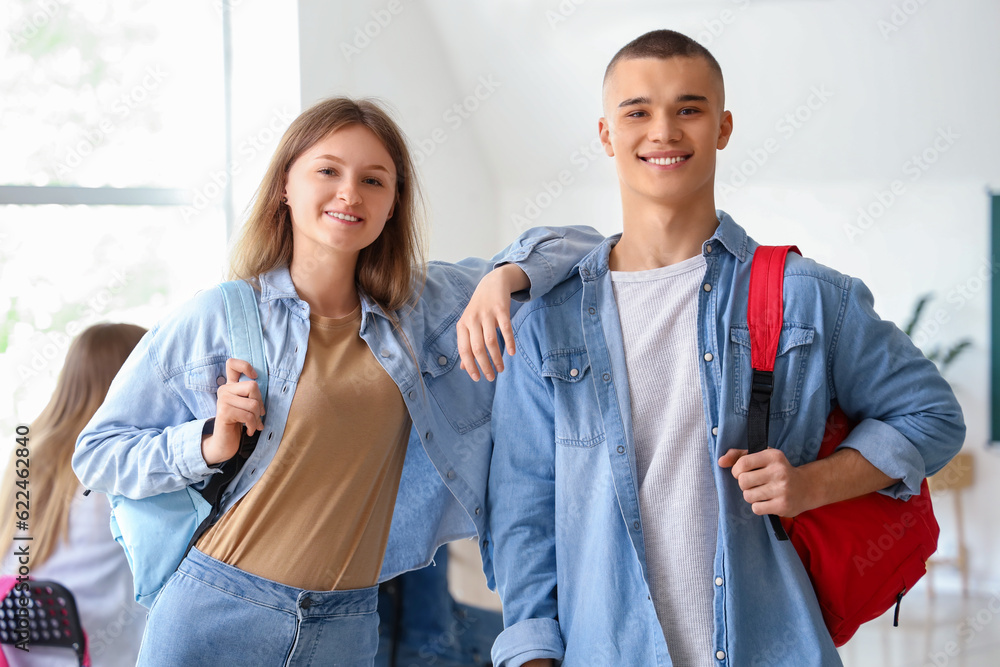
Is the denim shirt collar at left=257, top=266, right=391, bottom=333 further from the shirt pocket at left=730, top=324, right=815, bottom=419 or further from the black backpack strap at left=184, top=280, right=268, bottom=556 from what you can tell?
the shirt pocket at left=730, top=324, right=815, bottom=419

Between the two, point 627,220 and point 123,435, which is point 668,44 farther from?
point 123,435

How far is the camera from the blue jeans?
129cm

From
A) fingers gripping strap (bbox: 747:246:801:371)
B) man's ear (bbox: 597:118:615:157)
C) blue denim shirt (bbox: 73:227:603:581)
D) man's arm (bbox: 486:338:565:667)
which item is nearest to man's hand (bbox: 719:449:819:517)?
fingers gripping strap (bbox: 747:246:801:371)

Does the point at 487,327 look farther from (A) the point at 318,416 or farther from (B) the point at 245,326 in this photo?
(B) the point at 245,326

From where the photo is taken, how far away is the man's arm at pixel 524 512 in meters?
1.20

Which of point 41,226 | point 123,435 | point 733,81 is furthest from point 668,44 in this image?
point 733,81

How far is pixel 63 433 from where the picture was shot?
6.79 feet

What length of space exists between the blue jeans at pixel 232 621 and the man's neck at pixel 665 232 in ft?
2.51

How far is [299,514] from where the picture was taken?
1334 millimetres

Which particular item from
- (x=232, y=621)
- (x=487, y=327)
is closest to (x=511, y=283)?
(x=487, y=327)

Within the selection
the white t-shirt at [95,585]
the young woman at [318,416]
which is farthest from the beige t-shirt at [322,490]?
the white t-shirt at [95,585]

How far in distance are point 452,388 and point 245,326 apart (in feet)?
1.29

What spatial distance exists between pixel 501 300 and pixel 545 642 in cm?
51

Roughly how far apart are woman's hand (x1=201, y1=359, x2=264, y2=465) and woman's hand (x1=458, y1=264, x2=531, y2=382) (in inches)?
14.3
